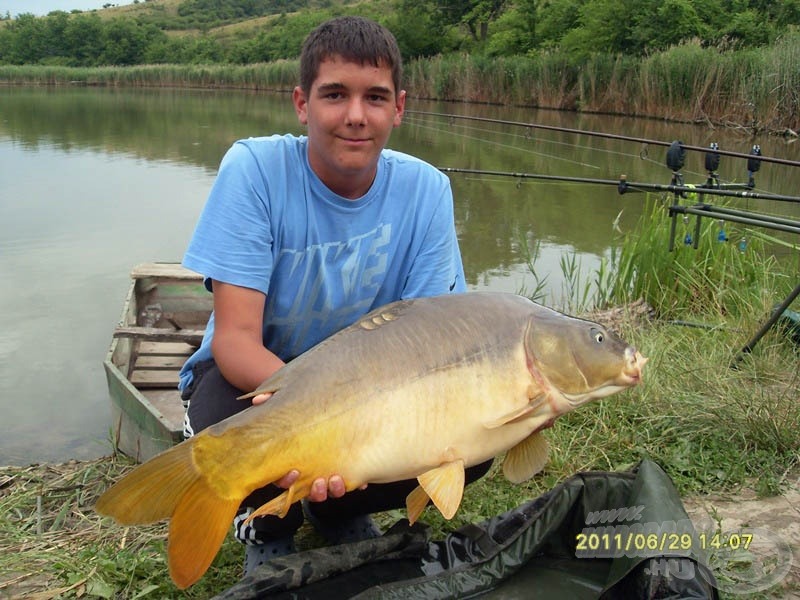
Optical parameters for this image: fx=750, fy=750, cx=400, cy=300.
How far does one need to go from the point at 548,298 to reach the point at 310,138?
3.83 meters

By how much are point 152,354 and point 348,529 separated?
8.34ft

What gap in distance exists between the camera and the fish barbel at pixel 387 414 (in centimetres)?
125

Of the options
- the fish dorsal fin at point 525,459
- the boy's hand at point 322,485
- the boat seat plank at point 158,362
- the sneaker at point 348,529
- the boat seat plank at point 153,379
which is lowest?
the boat seat plank at point 153,379

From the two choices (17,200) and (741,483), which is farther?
(17,200)

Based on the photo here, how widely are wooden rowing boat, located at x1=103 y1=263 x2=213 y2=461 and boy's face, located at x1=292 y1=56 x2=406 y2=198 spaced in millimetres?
1291

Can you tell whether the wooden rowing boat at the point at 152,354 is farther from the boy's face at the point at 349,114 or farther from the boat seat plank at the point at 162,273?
the boy's face at the point at 349,114

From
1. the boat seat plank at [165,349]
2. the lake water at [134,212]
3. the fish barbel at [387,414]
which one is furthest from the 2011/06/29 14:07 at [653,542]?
the boat seat plank at [165,349]

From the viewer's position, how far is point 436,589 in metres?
1.53

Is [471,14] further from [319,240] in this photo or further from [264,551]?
[264,551]

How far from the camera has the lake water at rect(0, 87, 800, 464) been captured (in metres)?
4.37

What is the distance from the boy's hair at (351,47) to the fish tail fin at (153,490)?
0.95 meters

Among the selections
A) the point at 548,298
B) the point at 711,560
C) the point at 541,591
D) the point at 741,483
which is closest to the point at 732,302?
the point at 548,298

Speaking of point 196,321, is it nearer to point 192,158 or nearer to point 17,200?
point 17,200

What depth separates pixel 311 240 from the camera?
1.81 meters
